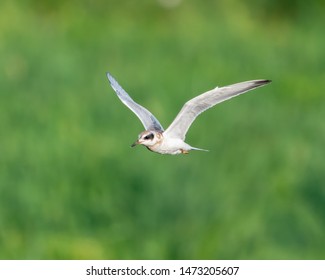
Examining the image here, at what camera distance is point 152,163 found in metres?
5.18

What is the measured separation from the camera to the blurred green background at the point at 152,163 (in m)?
4.92

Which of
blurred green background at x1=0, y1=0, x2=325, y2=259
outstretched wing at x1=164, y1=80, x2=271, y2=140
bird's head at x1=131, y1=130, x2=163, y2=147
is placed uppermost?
blurred green background at x1=0, y1=0, x2=325, y2=259

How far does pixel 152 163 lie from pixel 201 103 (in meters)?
3.11

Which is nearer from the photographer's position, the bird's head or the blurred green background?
the bird's head

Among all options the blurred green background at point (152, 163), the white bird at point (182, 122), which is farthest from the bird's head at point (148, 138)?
the blurred green background at point (152, 163)

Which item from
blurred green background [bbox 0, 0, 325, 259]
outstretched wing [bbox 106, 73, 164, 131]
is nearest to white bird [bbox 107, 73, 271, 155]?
outstretched wing [bbox 106, 73, 164, 131]

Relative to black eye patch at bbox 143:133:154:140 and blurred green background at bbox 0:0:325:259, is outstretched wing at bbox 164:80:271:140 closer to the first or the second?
black eye patch at bbox 143:133:154:140

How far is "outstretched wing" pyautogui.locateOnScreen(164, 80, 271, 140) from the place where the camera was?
2062 millimetres

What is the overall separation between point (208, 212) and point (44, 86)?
5.72ft

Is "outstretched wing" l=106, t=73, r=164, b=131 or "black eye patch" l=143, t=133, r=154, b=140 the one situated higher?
"outstretched wing" l=106, t=73, r=164, b=131

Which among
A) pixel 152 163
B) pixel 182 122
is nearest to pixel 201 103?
pixel 182 122

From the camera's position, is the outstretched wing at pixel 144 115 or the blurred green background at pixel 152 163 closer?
the outstretched wing at pixel 144 115

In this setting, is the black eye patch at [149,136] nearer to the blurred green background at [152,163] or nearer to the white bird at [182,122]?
the white bird at [182,122]

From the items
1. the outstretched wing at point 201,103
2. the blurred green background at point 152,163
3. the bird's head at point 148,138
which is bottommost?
the bird's head at point 148,138
